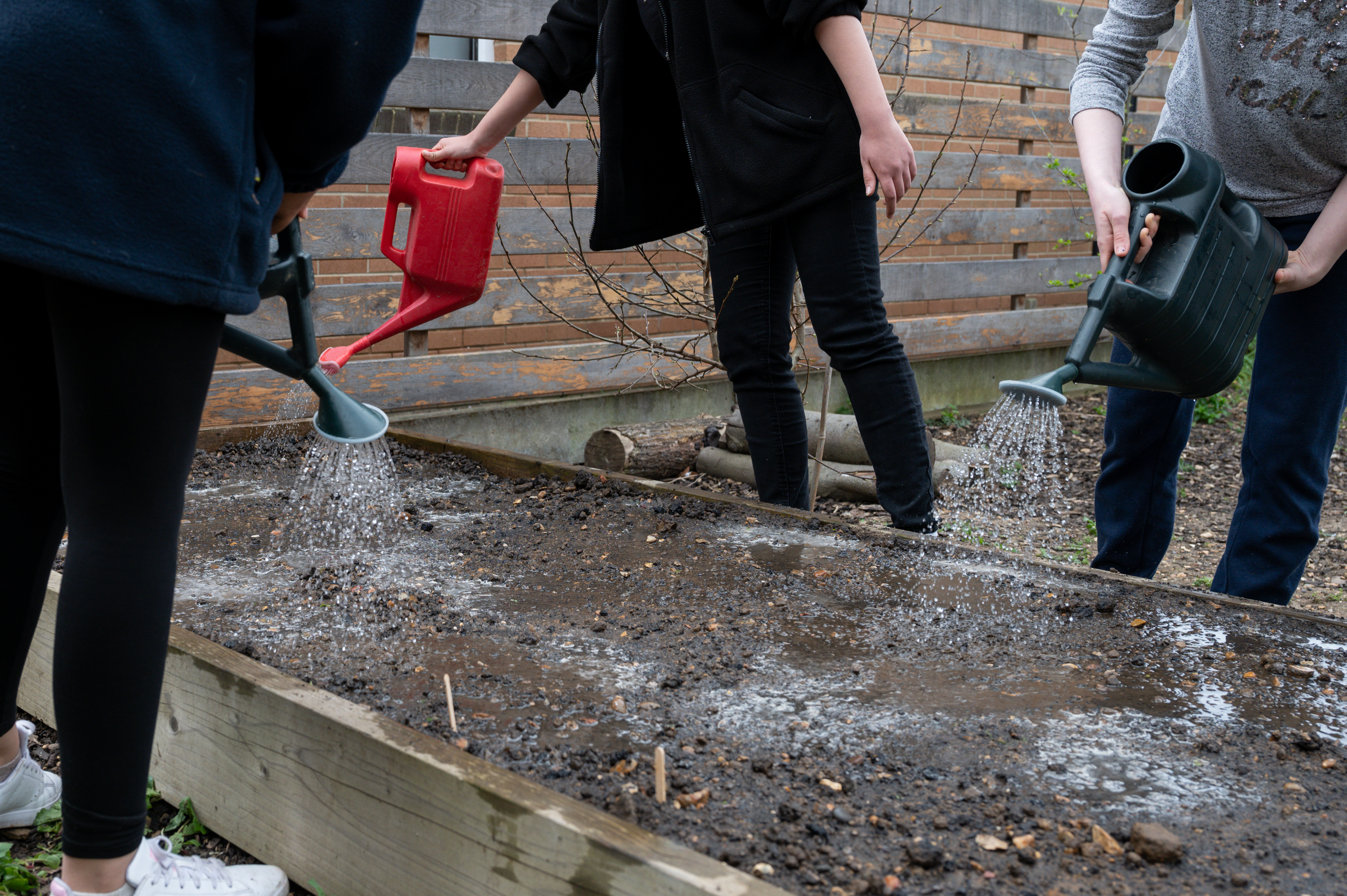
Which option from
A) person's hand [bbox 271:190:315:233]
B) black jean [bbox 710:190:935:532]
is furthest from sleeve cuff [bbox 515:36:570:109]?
person's hand [bbox 271:190:315:233]

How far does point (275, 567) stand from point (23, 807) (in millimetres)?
878

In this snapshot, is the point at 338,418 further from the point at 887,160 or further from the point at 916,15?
the point at 916,15

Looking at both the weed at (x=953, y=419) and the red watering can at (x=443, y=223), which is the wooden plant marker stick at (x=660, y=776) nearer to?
the red watering can at (x=443, y=223)

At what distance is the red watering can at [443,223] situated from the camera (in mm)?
2855

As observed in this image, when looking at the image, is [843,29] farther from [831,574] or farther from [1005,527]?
[1005,527]

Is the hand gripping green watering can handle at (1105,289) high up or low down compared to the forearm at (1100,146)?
down

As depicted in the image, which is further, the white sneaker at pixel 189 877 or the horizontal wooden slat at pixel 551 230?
the horizontal wooden slat at pixel 551 230

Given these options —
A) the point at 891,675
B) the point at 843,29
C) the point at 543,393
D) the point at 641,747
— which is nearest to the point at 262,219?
the point at 641,747

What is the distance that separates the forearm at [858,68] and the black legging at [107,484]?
1479mm

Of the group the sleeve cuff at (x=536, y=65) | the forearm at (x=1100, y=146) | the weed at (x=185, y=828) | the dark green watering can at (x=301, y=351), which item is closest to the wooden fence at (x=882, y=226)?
the sleeve cuff at (x=536, y=65)

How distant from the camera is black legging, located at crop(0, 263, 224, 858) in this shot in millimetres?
1134

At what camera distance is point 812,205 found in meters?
2.44

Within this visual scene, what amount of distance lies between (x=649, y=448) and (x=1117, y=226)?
7.78 feet

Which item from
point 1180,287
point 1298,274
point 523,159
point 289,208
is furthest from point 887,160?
point 523,159
